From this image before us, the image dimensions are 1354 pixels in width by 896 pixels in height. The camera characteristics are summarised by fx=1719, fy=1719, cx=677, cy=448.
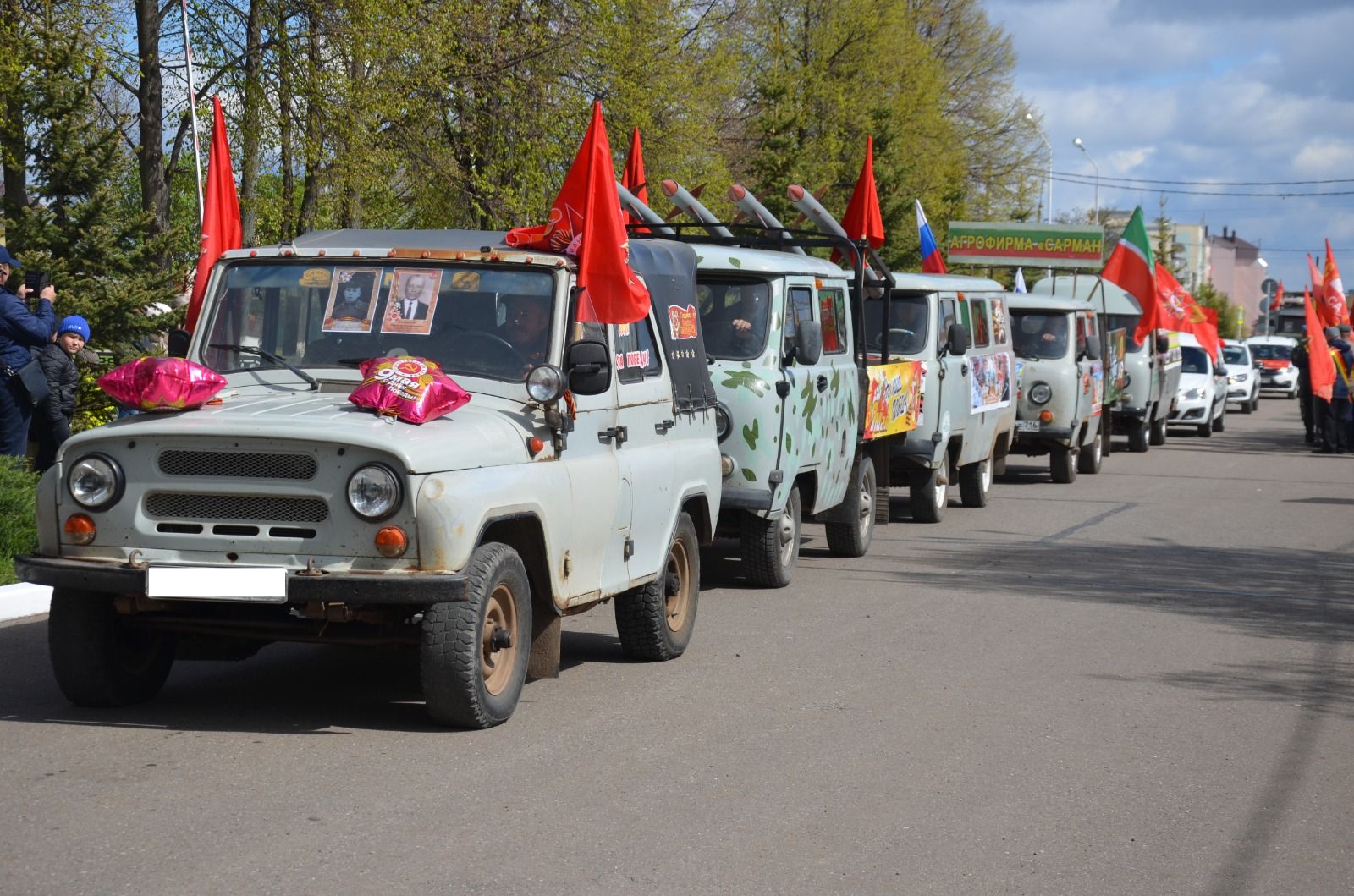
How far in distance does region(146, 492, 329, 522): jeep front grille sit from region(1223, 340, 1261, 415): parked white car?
40.1 meters

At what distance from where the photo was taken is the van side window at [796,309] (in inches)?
453

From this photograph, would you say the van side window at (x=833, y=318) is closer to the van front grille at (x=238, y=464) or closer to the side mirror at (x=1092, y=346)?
the van front grille at (x=238, y=464)

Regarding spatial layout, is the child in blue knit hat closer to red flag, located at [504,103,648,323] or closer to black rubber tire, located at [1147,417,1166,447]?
red flag, located at [504,103,648,323]

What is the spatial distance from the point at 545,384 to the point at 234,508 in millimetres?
1384

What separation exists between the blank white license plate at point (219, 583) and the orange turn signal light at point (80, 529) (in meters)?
0.36

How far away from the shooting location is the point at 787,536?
1170 cm

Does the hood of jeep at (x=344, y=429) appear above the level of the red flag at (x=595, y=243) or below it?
below

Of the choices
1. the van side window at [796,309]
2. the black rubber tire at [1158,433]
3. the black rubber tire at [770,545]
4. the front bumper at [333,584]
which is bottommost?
the black rubber tire at [1158,433]

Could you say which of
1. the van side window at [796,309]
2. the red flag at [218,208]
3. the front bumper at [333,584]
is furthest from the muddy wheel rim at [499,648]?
the van side window at [796,309]

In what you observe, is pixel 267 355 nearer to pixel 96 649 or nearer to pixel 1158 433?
pixel 96 649

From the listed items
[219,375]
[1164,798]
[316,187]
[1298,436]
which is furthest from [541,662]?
[1298,436]

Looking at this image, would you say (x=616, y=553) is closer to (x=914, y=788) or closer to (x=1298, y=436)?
(x=914, y=788)

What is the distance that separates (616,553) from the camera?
25.4 ft

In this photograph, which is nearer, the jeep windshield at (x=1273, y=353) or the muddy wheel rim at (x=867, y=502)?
the muddy wheel rim at (x=867, y=502)
